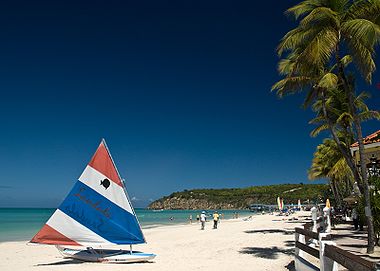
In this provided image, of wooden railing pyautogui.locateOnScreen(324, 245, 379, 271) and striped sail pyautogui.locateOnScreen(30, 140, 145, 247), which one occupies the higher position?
striped sail pyautogui.locateOnScreen(30, 140, 145, 247)

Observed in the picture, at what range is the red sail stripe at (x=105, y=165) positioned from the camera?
1170 centimetres

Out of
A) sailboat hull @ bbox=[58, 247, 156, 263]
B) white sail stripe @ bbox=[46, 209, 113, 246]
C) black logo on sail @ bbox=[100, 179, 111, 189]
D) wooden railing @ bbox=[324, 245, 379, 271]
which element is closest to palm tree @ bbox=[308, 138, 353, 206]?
sailboat hull @ bbox=[58, 247, 156, 263]

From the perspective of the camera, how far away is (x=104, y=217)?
11508 mm

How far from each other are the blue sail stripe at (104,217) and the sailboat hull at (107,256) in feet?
1.88

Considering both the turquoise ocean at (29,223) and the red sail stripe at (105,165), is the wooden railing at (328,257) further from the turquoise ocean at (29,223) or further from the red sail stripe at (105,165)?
the turquoise ocean at (29,223)

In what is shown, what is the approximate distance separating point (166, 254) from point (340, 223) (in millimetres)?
12862

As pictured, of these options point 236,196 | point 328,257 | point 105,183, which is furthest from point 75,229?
point 236,196

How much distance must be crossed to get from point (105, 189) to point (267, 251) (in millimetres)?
6225

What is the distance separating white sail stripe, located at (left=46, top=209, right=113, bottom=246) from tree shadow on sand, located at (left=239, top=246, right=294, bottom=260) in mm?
5042

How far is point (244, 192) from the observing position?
144 metres

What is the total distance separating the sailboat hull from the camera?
11666 mm

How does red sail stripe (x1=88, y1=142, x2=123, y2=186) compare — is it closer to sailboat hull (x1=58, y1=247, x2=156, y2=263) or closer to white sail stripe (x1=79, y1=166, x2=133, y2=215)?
white sail stripe (x1=79, y1=166, x2=133, y2=215)

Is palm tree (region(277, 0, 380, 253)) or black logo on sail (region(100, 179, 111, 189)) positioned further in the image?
black logo on sail (region(100, 179, 111, 189))

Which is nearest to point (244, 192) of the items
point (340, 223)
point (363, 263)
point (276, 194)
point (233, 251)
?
point (276, 194)
